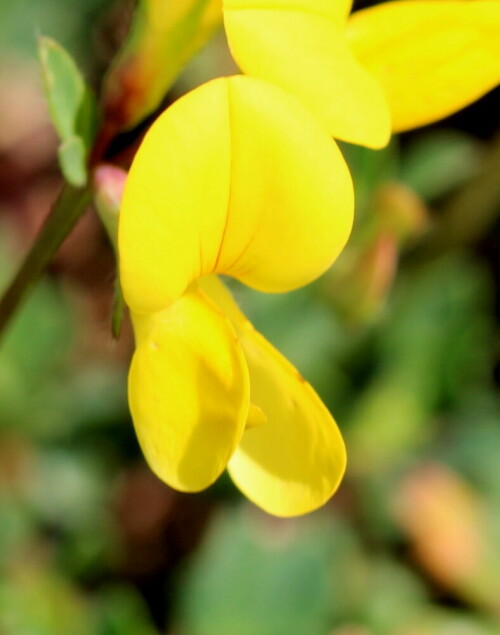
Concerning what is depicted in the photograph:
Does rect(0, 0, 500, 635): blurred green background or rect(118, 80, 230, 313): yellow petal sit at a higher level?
rect(118, 80, 230, 313): yellow petal

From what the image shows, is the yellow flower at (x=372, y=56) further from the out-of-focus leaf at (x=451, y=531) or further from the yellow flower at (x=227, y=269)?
the out-of-focus leaf at (x=451, y=531)

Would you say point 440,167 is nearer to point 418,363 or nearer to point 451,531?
point 418,363

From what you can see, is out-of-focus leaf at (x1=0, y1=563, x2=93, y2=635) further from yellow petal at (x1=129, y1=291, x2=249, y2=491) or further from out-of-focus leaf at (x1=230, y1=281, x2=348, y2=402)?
yellow petal at (x1=129, y1=291, x2=249, y2=491)

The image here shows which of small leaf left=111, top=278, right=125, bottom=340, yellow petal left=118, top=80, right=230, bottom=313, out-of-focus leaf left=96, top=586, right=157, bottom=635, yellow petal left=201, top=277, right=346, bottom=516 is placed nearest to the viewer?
yellow petal left=118, top=80, right=230, bottom=313

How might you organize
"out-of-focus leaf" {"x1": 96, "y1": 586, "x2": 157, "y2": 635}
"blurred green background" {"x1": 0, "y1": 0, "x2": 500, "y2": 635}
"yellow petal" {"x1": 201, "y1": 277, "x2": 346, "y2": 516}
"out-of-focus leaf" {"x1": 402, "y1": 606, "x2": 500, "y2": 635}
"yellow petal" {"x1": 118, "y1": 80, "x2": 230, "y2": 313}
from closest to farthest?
"yellow petal" {"x1": 118, "y1": 80, "x2": 230, "y2": 313} < "yellow petal" {"x1": 201, "y1": 277, "x2": 346, "y2": 516} < "out-of-focus leaf" {"x1": 96, "y1": 586, "x2": 157, "y2": 635} < "blurred green background" {"x1": 0, "y1": 0, "x2": 500, "y2": 635} < "out-of-focus leaf" {"x1": 402, "y1": 606, "x2": 500, "y2": 635}

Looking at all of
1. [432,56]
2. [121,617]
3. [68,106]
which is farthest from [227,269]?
[121,617]

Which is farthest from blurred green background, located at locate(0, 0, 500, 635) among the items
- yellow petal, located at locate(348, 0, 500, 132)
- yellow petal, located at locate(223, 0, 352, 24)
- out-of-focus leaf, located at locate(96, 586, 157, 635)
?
yellow petal, located at locate(223, 0, 352, 24)

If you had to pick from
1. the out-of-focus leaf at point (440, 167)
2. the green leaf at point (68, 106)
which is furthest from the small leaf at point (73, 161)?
the out-of-focus leaf at point (440, 167)

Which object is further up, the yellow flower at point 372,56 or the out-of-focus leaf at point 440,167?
the yellow flower at point 372,56
